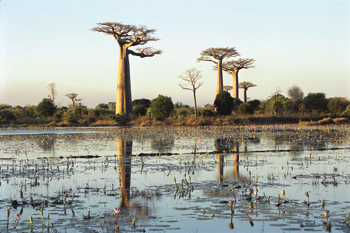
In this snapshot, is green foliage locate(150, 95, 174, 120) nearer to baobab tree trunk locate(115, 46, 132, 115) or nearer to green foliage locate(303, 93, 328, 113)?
baobab tree trunk locate(115, 46, 132, 115)

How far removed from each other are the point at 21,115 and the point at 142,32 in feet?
67.2

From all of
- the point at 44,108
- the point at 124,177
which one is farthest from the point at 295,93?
the point at 124,177

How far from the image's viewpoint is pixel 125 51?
4881cm

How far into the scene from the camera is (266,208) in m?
5.18

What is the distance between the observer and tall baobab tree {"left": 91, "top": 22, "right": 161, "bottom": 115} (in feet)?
145

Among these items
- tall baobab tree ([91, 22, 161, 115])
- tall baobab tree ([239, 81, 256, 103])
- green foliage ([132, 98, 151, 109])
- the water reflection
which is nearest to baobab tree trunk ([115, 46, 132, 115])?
tall baobab tree ([91, 22, 161, 115])

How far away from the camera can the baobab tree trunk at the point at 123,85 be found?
4900 centimetres

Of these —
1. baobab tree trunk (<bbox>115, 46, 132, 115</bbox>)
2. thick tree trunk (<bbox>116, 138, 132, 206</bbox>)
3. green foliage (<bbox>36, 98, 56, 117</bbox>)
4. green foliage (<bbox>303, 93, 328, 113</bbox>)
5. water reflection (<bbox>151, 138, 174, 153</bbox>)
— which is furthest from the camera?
green foliage (<bbox>36, 98, 56, 117</bbox>)

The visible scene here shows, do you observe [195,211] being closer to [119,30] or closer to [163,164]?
[163,164]

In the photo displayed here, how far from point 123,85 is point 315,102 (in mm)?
26045

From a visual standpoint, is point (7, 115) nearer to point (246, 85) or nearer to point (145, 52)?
point (145, 52)

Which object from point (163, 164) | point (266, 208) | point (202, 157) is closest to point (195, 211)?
point (266, 208)

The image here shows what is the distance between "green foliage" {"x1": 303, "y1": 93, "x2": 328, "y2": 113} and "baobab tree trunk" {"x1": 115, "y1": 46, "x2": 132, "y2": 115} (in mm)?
23870

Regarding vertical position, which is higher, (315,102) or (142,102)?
(142,102)
